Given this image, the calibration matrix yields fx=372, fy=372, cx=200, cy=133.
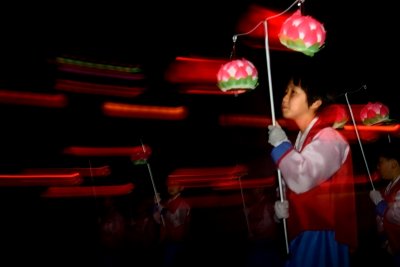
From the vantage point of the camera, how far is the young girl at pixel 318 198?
2.40 m

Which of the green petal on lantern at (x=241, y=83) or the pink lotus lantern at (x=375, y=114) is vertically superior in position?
the green petal on lantern at (x=241, y=83)

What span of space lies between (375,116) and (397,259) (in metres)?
2.57

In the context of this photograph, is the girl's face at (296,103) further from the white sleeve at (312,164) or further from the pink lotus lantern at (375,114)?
the pink lotus lantern at (375,114)

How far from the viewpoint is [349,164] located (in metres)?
2.64

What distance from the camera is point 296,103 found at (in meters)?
2.81

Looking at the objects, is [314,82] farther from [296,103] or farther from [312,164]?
[312,164]

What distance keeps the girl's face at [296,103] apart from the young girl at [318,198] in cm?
22

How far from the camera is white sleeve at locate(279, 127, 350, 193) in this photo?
2.38 metres

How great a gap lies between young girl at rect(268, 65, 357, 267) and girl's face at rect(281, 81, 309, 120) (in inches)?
8.7

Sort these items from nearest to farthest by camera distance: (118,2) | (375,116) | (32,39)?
(375,116)
(118,2)
(32,39)

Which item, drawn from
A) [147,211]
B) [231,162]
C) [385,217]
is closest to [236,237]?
[231,162]

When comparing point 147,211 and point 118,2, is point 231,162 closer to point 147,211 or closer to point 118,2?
point 147,211

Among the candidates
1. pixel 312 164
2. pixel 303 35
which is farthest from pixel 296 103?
pixel 303 35

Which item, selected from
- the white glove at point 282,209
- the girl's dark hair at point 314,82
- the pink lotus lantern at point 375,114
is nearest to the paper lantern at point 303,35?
the girl's dark hair at point 314,82
